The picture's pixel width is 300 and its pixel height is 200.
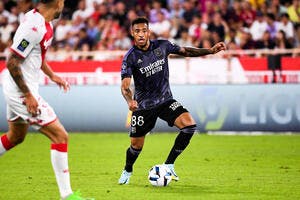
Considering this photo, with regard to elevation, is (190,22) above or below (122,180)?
above

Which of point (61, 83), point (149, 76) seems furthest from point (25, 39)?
point (149, 76)

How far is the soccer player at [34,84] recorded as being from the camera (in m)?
8.90

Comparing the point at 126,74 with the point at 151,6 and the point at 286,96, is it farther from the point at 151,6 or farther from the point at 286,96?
the point at 151,6

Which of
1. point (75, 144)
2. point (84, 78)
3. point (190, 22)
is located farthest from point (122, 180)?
point (190, 22)

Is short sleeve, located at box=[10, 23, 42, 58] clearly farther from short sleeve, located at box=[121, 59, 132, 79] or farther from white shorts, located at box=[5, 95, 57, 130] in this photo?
short sleeve, located at box=[121, 59, 132, 79]

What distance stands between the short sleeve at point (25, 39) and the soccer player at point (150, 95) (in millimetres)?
2677

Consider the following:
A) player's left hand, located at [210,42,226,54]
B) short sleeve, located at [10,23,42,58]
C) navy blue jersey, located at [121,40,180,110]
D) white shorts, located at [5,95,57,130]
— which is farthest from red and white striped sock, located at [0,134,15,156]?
player's left hand, located at [210,42,226,54]

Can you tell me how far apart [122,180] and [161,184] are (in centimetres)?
61

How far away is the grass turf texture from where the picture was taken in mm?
10523

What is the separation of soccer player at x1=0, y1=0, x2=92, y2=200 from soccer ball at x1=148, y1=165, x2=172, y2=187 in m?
2.40

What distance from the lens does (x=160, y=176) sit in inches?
446

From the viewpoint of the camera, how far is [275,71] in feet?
66.1

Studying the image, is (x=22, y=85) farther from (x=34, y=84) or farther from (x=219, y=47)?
(x=219, y=47)

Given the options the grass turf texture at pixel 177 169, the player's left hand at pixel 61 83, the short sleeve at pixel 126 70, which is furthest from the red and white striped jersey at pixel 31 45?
the short sleeve at pixel 126 70
